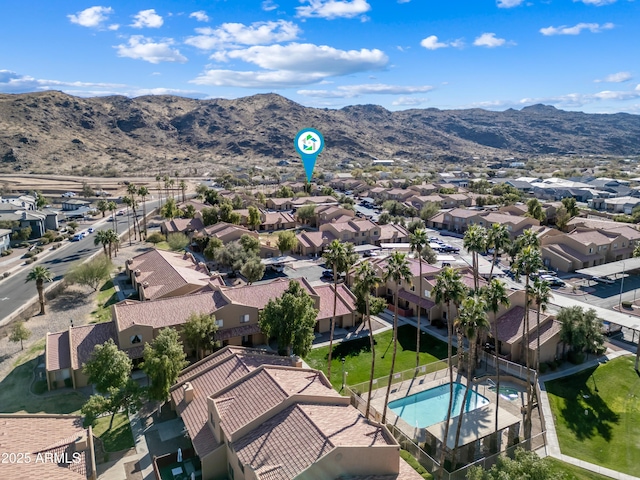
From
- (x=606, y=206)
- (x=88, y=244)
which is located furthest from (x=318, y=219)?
(x=606, y=206)

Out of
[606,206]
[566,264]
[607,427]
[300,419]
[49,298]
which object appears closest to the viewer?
[300,419]

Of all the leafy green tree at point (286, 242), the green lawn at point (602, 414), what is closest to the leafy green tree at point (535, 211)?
the leafy green tree at point (286, 242)

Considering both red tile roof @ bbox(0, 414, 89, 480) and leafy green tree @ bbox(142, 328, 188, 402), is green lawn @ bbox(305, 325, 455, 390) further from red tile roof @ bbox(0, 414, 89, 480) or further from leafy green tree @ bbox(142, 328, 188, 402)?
red tile roof @ bbox(0, 414, 89, 480)

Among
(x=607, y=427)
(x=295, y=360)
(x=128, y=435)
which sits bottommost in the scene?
(x=607, y=427)

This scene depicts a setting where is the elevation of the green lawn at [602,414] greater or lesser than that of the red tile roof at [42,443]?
lesser

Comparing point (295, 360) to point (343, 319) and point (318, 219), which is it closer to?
point (343, 319)

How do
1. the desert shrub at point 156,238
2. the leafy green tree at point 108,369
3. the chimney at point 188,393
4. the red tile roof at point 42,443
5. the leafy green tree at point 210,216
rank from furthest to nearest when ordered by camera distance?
1. the leafy green tree at point 210,216
2. the desert shrub at point 156,238
3. the leafy green tree at point 108,369
4. the chimney at point 188,393
5. the red tile roof at point 42,443

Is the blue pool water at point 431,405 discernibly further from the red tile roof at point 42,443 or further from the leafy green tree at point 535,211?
the leafy green tree at point 535,211
